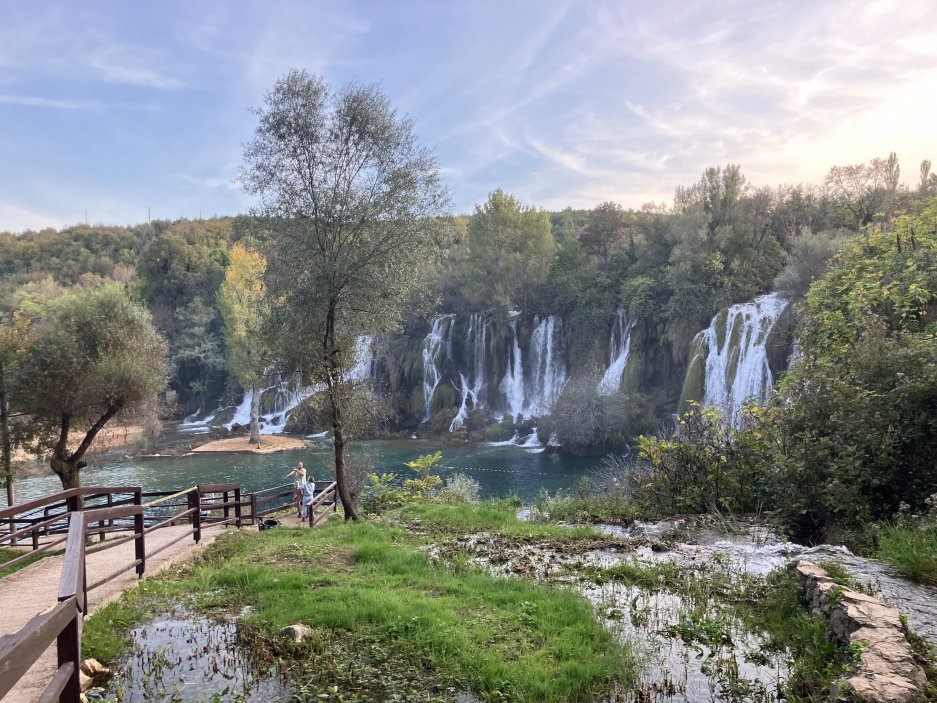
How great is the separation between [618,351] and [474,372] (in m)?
9.66

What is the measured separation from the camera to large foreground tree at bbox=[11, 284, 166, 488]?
16656mm

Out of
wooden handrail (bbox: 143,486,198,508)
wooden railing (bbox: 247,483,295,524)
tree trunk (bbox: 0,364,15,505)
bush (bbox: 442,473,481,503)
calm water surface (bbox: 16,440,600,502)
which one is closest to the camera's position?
wooden handrail (bbox: 143,486,198,508)

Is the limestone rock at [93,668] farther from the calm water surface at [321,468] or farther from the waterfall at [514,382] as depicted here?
the waterfall at [514,382]

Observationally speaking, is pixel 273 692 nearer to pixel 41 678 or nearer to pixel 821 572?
pixel 41 678

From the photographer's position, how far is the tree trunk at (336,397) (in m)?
12.0

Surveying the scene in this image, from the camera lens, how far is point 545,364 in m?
36.9

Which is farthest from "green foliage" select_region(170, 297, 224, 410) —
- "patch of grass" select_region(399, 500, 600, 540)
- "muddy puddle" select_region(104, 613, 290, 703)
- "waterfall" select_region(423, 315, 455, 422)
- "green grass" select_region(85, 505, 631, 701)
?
"muddy puddle" select_region(104, 613, 290, 703)

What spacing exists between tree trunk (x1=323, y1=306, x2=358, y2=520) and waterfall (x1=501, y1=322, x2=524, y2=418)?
78.6 feet

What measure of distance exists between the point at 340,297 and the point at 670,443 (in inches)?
273

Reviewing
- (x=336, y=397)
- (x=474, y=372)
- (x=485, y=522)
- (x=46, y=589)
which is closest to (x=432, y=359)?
(x=474, y=372)

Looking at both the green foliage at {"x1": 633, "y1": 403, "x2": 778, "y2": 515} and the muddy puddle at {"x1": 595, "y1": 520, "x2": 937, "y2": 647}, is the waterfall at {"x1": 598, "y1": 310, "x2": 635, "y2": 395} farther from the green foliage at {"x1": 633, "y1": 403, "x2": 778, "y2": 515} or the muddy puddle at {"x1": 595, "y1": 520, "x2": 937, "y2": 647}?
the muddy puddle at {"x1": 595, "y1": 520, "x2": 937, "y2": 647}

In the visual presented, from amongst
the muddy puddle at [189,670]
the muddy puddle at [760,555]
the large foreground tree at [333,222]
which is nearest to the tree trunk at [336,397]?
the large foreground tree at [333,222]

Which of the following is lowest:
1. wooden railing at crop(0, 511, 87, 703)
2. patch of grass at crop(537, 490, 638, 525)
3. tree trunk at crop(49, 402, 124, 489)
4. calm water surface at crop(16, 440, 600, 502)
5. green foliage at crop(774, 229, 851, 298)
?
calm water surface at crop(16, 440, 600, 502)

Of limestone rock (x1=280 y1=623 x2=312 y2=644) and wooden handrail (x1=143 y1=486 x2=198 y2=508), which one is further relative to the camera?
wooden handrail (x1=143 y1=486 x2=198 y2=508)
